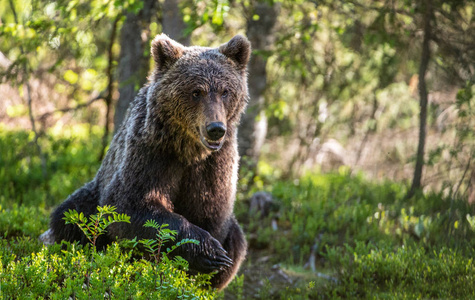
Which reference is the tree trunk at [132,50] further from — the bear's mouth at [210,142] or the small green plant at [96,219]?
the small green plant at [96,219]

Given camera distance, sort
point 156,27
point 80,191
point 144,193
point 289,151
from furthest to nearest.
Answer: point 289,151
point 156,27
point 80,191
point 144,193

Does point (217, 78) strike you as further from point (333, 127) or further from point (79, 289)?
point (333, 127)

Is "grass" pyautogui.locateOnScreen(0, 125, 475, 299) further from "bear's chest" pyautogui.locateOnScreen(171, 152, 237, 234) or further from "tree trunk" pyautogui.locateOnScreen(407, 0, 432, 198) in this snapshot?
"bear's chest" pyautogui.locateOnScreen(171, 152, 237, 234)

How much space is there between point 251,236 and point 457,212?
3.07 m

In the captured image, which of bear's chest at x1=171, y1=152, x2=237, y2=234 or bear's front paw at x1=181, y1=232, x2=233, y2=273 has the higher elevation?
bear's chest at x1=171, y1=152, x2=237, y2=234

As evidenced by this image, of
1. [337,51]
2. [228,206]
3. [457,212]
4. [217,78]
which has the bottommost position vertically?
[457,212]

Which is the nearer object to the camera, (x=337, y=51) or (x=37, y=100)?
(x=337, y=51)

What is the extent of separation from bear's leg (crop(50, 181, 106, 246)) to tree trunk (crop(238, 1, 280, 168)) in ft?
13.8

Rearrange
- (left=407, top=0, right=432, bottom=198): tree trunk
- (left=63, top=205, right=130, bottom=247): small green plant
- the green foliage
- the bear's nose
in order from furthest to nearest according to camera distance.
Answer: (left=407, top=0, right=432, bottom=198): tree trunk, the bear's nose, (left=63, top=205, right=130, bottom=247): small green plant, the green foliage

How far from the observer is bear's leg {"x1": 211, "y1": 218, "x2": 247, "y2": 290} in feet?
17.3

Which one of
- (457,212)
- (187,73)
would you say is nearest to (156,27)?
(187,73)

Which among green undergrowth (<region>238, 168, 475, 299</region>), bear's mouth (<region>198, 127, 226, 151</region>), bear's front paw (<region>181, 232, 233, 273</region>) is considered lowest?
green undergrowth (<region>238, 168, 475, 299</region>)

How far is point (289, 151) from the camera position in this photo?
15.9 m

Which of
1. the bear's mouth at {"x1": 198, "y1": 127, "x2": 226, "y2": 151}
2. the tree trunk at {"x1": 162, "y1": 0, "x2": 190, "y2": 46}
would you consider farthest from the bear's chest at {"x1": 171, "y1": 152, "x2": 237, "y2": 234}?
the tree trunk at {"x1": 162, "y1": 0, "x2": 190, "y2": 46}
